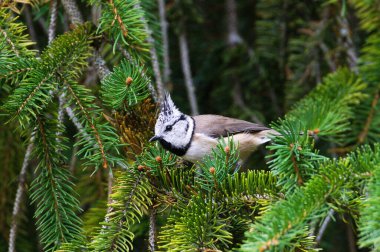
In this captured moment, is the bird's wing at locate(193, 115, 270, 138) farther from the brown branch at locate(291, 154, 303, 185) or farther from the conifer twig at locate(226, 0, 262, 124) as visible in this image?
the brown branch at locate(291, 154, 303, 185)

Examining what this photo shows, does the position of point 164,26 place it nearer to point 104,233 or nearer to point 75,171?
point 75,171

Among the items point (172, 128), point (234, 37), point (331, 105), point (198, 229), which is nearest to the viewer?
point (198, 229)

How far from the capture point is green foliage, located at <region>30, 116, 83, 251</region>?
2145 millimetres

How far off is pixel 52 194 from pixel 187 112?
182 cm

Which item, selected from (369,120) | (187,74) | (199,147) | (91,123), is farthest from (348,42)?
(91,123)

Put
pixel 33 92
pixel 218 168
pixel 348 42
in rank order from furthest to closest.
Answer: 1. pixel 348 42
2. pixel 33 92
3. pixel 218 168

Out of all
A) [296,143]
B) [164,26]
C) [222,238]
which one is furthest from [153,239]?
[164,26]

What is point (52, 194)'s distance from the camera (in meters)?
2.18

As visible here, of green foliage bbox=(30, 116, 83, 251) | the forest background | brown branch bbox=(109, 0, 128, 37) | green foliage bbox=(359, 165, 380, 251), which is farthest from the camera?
brown branch bbox=(109, 0, 128, 37)

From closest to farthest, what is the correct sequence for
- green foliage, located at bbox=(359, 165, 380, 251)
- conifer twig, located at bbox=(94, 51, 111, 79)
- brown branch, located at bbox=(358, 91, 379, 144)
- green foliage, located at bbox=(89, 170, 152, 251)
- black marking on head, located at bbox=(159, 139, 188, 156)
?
green foliage, located at bbox=(359, 165, 380, 251) → green foliage, located at bbox=(89, 170, 152, 251) → conifer twig, located at bbox=(94, 51, 111, 79) → black marking on head, located at bbox=(159, 139, 188, 156) → brown branch, located at bbox=(358, 91, 379, 144)

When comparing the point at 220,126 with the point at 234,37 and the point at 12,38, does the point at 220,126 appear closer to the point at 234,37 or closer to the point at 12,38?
the point at 234,37

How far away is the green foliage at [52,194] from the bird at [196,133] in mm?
436

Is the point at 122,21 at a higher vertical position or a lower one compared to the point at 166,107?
higher

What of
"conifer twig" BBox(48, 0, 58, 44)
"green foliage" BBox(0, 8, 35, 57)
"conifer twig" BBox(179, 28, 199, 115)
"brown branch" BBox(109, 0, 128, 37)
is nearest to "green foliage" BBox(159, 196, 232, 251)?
"brown branch" BBox(109, 0, 128, 37)
